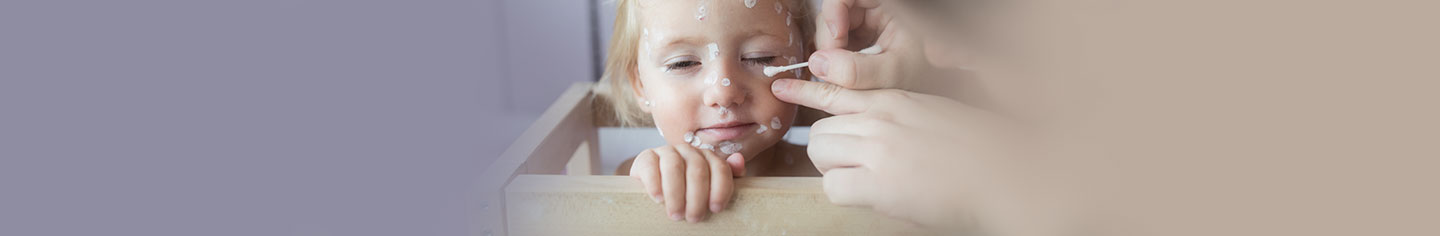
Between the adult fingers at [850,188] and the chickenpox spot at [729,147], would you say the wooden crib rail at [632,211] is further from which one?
the chickenpox spot at [729,147]

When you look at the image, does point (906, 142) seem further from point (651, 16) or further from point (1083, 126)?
point (651, 16)

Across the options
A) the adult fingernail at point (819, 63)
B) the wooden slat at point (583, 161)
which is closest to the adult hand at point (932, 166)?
the adult fingernail at point (819, 63)

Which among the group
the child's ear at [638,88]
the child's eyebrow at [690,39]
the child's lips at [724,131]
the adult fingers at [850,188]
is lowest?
the adult fingers at [850,188]

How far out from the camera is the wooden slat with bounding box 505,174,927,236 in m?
0.56

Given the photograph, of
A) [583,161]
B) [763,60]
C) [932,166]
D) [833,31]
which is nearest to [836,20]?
[833,31]

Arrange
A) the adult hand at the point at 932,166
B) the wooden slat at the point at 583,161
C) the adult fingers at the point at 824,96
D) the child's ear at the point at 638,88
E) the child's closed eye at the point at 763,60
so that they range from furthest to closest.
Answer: the wooden slat at the point at 583,161 < the child's ear at the point at 638,88 < the child's closed eye at the point at 763,60 < the adult fingers at the point at 824,96 < the adult hand at the point at 932,166

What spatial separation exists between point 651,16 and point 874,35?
9.3 inches

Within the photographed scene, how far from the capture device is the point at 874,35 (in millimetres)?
880

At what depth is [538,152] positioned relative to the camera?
897mm

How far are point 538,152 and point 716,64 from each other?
210 millimetres

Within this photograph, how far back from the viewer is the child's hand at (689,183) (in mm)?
569

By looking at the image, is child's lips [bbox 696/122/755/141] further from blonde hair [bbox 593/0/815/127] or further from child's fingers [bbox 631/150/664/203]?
child's fingers [bbox 631/150/664/203]

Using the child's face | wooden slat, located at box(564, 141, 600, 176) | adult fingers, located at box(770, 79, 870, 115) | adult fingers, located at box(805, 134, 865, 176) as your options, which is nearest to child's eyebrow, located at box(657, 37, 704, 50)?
the child's face

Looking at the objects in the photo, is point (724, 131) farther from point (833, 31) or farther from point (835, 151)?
point (835, 151)
